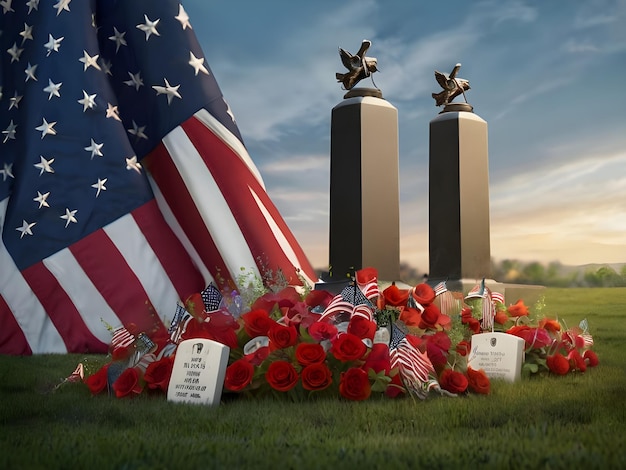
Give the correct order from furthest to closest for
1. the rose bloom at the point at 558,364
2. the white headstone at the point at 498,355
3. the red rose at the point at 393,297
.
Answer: the rose bloom at the point at 558,364 < the white headstone at the point at 498,355 < the red rose at the point at 393,297

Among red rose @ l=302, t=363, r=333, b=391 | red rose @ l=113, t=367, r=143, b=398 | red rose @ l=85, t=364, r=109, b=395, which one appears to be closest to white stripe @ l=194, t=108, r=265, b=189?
red rose @ l=85, t=364, r=109, b=395

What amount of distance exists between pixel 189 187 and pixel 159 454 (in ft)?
13.0

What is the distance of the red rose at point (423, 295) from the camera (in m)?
3.34

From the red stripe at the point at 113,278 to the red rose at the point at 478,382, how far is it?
3053 millimetres

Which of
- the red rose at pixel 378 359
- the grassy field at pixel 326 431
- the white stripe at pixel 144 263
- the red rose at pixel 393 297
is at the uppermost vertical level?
the white stripe at pixel 144 263

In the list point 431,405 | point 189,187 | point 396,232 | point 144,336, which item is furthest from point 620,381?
point 189,187

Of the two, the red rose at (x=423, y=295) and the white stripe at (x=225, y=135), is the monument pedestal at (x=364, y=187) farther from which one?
the red rose at (x=423, y=295)

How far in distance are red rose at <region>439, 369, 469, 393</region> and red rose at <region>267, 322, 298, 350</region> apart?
0.65 meters

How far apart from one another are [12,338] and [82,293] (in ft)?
2.16

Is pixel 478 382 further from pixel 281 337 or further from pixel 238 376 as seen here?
pixel 238 376

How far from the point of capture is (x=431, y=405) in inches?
97.4

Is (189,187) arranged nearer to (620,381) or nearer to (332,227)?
(332,227)

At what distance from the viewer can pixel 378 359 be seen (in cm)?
276

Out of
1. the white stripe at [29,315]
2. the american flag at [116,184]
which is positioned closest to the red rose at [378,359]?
the american flag at [116,184]
